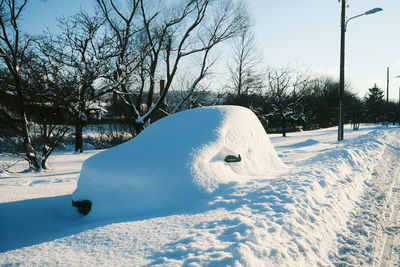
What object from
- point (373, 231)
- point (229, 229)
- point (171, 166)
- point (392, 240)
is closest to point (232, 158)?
point (171, 166)

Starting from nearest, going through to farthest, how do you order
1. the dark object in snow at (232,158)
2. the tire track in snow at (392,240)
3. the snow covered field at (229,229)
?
the snow covered field at (229,229)
the tire track in snow at (392,240)
the dark object in snow at (232,158)

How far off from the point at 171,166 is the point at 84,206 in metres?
1.49

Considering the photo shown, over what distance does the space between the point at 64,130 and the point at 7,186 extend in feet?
11.3

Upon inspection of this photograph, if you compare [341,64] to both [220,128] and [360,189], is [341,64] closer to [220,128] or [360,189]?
[360,189]

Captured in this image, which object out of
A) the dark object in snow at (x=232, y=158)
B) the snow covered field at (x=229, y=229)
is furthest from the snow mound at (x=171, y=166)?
the snow covered field at (x=229, y=229)

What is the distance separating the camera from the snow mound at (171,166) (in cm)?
370

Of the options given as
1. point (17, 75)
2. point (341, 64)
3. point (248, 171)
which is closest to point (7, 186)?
point (17, 75)

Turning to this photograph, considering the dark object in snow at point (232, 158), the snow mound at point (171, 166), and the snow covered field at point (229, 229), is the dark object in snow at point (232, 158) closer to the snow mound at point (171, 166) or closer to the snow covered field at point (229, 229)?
the snow mound at point (171, 166)

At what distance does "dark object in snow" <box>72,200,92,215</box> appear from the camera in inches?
147

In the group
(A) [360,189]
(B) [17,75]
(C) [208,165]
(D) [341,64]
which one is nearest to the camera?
(C) [208,165]

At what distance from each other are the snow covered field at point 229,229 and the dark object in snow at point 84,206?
0.39ft

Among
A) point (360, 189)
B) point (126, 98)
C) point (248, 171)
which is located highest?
point (126, 98)

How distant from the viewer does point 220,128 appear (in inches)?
180

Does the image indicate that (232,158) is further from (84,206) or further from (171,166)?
(84,206)
